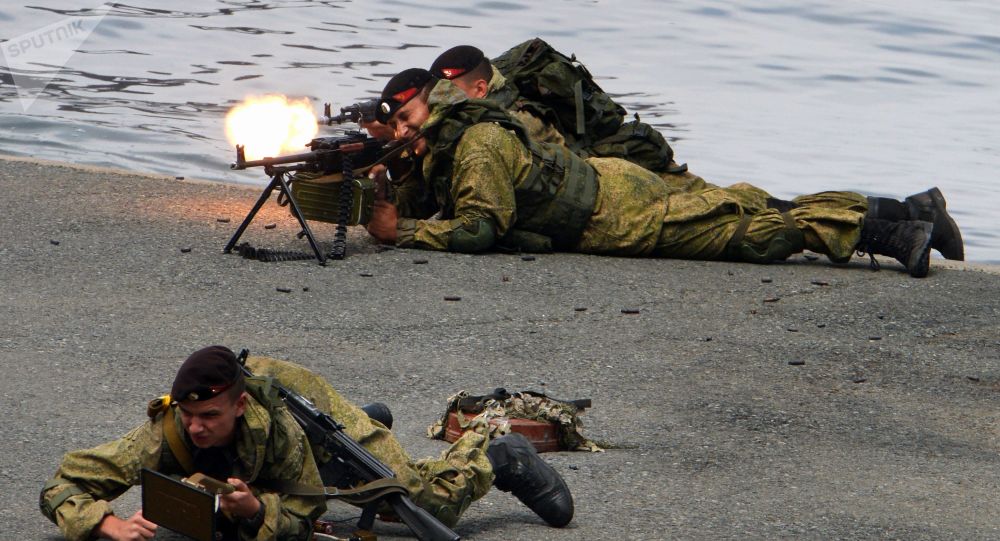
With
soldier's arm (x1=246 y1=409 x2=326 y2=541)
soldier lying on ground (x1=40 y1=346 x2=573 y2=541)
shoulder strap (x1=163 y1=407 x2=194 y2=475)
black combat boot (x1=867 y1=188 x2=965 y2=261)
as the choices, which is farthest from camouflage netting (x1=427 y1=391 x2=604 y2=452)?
black combat boot (x1=867 y1=188 x2=965 y2=261)

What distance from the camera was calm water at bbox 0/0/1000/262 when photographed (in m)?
14.6

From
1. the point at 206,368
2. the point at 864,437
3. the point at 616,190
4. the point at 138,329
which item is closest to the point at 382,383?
the point at 138,329

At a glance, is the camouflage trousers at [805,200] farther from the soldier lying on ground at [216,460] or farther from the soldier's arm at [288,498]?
the soldier's arm at [288,498]

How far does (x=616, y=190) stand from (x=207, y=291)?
2.49 metres

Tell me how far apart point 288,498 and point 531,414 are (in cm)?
148

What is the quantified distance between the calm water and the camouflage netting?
6.99m

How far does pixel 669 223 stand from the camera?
9180 millimetres

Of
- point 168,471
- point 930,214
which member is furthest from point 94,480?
point 930,214

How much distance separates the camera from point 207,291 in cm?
782

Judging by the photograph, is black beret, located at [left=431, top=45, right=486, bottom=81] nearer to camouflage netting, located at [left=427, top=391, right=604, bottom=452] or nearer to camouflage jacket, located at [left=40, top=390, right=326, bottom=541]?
camouflage netting, located at [left=427, top=391, right=604, bottom=452]

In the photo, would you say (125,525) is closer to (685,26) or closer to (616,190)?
(616,190)

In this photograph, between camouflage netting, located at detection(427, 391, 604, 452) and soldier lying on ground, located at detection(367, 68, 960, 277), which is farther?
soldier lying on ground, located at detection(367, 68, 960, 277)

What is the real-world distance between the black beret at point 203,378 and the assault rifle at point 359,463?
292 millimetres

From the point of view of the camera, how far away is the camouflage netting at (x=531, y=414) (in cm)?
577
